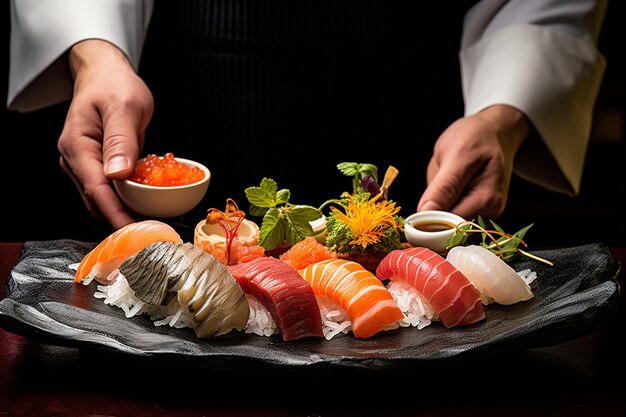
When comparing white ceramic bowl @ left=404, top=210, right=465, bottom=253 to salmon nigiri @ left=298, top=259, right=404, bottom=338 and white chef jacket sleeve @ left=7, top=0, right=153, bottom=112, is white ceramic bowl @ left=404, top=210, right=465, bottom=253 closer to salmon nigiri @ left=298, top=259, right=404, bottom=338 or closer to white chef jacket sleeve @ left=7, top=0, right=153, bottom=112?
salmon nigiri @ left=298, top=259, right=404, bottom=338

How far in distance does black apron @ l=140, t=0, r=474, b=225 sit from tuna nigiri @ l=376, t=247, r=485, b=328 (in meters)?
1.01

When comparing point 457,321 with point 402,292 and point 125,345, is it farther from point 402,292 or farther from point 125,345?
point 125,345

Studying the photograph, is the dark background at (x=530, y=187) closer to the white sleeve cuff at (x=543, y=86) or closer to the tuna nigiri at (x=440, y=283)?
the white sleeve cuff at (x=543, y=86)

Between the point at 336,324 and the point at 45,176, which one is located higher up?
the point at 336,324

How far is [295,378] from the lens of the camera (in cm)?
171

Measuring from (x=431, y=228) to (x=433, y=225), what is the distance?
0.01 m

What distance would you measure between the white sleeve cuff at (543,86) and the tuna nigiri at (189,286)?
54.3 inches

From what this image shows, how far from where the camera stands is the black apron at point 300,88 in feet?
9.51

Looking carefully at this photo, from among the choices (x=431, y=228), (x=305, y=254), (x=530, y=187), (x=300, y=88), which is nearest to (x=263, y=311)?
(x=305, y=254)

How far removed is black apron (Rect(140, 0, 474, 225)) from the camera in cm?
290

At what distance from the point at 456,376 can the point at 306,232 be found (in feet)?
1.90

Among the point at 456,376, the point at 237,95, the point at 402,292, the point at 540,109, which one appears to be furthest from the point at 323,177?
the point at 456,376

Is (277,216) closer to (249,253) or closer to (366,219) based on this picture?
(249,253)

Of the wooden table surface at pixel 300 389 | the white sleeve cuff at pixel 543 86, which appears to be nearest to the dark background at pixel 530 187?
the white sleeve cuff at pixel 543 86
